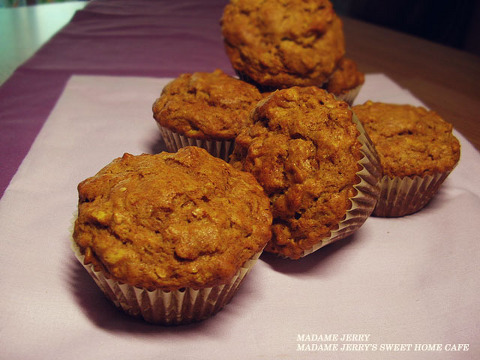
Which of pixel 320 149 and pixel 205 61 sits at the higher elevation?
pixel 320 149

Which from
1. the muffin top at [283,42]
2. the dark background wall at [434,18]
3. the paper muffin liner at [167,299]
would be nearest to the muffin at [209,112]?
the muffin top at [283,42]

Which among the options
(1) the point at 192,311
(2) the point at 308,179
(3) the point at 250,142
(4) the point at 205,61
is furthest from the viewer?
(4) the point at 205,61

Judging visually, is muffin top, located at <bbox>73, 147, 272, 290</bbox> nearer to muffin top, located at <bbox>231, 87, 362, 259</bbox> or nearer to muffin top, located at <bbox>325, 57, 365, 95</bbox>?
muffin top, located at <bbox>231, 87, 362, 259</bbox>

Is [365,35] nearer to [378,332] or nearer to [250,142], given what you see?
[250,142]

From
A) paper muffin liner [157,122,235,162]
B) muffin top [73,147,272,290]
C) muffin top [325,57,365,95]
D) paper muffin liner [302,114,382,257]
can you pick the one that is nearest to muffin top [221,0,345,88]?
muffin top [325,57,365,95]

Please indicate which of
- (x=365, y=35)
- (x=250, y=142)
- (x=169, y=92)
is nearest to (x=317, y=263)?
(x=250, y=142)

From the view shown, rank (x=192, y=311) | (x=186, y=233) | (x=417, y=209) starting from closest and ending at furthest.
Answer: (x=186, y=233), (x=192, y=311), (x=417, y=209)

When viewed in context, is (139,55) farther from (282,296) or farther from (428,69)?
(282,296)
